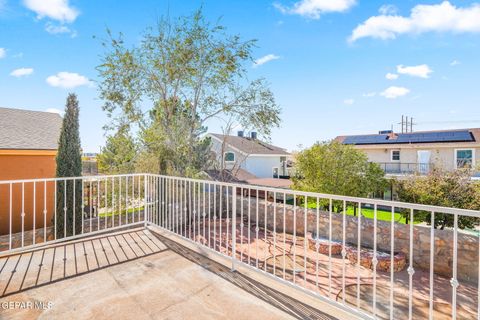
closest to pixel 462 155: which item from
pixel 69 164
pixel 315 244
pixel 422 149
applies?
pixel 422 149

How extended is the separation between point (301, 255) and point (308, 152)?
4211 mm

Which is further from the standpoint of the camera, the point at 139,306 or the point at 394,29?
the point at 394,29

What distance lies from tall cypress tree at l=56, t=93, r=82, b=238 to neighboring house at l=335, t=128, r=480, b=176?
16662 mm

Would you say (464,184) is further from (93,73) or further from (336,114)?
(336,114)

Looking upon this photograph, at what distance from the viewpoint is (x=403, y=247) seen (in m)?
6.22

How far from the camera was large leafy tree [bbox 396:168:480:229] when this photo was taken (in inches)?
270

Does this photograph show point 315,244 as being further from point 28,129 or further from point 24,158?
point 28,129

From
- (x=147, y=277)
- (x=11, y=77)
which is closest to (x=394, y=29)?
(x=147, y=277)

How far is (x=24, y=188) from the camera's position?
7.30 meters

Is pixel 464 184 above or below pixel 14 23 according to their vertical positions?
below

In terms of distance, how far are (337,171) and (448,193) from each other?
307 centimetres

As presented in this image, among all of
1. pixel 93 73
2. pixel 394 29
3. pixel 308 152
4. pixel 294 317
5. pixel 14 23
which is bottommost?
pixel 294 317

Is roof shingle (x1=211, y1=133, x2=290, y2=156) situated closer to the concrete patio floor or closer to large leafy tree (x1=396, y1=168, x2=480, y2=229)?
large leafy tree (x1=396, y1=168, x2=480, y2=229)

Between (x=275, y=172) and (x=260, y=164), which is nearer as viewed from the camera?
(x=260, y=164)
